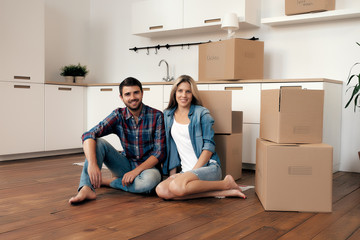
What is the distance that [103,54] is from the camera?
512 centimetres

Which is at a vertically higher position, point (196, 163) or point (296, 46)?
point (296, 46)

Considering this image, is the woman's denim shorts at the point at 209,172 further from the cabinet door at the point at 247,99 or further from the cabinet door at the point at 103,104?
the cabinet door at the point at 103,104

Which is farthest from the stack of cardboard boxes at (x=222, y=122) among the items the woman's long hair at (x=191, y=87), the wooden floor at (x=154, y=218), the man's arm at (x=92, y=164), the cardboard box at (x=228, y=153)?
the man's arm at (x=92, y=164)

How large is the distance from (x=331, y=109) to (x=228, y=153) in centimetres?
101

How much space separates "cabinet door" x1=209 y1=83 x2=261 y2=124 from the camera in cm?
337

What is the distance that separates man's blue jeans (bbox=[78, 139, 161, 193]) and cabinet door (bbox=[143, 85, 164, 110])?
1412mm

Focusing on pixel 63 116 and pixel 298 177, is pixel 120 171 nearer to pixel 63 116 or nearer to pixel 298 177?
pixel 298 177

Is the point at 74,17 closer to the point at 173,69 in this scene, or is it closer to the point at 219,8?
the point at 173,69

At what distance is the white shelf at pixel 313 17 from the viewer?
3266mm

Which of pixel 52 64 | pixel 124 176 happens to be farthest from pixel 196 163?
pixel 52 64

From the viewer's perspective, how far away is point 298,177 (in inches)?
82.2

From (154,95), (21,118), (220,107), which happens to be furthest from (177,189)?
(21,118)

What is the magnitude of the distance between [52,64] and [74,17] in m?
0.71

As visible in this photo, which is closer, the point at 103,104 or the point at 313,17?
the point at 313,17
